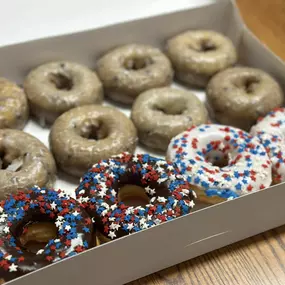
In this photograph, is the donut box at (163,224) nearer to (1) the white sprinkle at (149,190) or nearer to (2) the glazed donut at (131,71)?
(2) the glazed donut at (131,71)

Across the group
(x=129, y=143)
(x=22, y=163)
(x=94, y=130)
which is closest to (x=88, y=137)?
(x=94, y=130)

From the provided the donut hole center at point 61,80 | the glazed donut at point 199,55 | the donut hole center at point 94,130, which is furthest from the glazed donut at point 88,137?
the glazed donut at point 199,55

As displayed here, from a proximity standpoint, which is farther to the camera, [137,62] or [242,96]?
[137,62]

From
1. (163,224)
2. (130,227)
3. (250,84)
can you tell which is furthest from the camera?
(250,84)

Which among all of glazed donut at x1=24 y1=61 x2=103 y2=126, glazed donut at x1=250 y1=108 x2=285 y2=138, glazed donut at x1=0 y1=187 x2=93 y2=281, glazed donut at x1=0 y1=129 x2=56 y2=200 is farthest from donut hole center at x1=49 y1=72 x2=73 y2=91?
glazed donut at x1=250 y1=108 x2=285 y2=138

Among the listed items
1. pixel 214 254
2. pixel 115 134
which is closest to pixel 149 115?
pixel 115 134

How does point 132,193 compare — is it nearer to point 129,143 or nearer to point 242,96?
point 129,143

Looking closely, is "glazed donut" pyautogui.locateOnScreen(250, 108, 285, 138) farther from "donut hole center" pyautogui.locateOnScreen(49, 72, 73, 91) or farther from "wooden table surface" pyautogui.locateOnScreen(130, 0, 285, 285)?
"donut hole center" pyautogui.locateOnScreen(49, 72, 73, 91)
